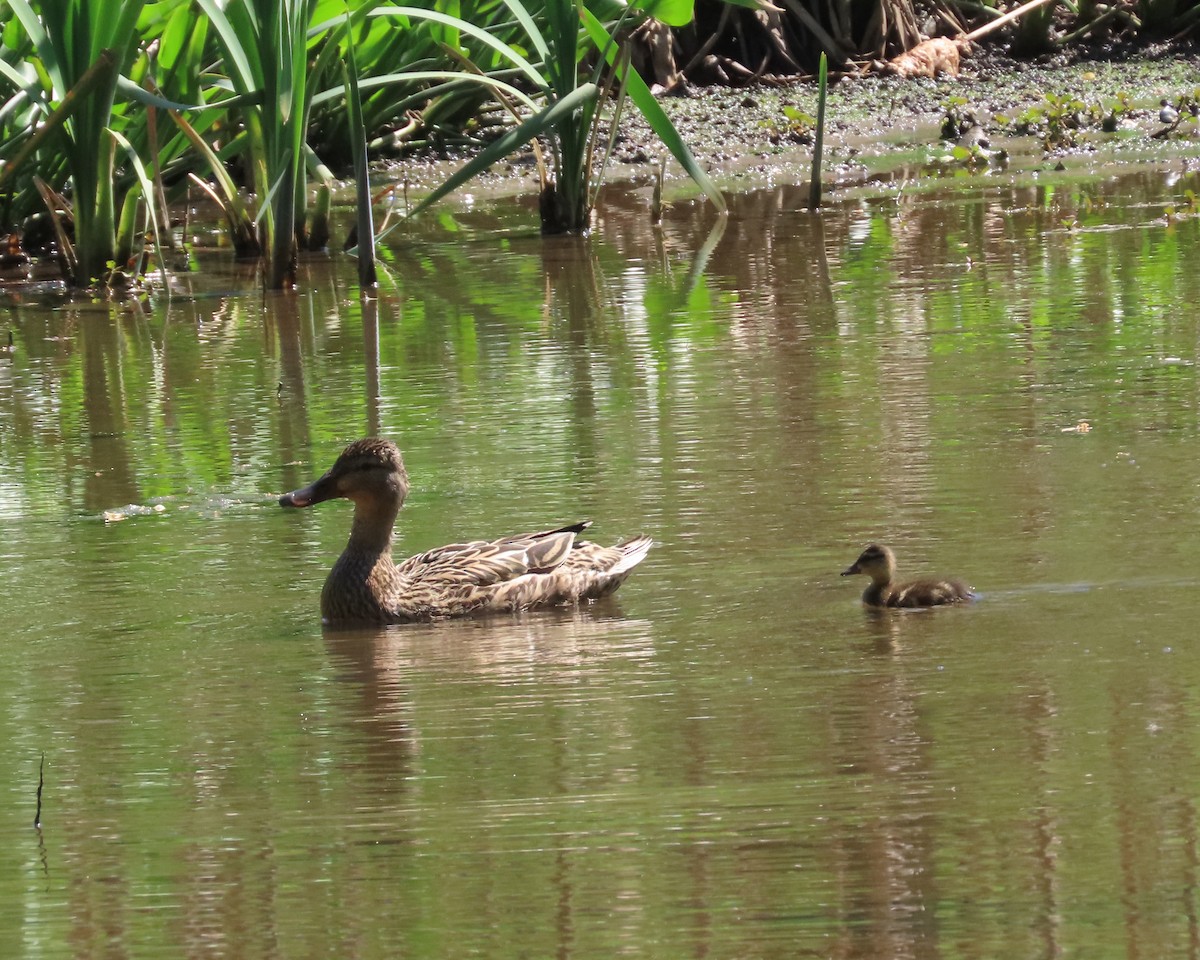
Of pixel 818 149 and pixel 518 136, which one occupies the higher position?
pixel 518 136

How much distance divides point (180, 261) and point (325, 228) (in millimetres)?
933

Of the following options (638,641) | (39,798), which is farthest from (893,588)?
(39,798)

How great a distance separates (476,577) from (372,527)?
0.41 m

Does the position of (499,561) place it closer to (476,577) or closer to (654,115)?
(476,577)

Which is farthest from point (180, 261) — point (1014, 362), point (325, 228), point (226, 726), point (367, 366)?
point (226, 726)

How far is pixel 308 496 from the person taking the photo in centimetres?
672

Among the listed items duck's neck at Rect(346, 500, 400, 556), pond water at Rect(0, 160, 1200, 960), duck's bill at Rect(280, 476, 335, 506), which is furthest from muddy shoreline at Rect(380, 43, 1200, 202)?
duck's neck at Rect(346, 500, 400, 556)

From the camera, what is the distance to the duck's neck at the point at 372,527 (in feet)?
21.2

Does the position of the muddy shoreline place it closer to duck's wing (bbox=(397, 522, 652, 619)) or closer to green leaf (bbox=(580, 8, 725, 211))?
green leaf (bbox=(580, 8, 725, 211))

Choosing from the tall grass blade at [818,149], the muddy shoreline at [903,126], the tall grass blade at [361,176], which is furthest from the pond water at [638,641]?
the muddy shoreline at [903,126]

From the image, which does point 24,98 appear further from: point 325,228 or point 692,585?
point 692,585

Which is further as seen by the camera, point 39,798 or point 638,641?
point 638,641

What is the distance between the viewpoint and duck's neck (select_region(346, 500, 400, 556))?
6.45 m

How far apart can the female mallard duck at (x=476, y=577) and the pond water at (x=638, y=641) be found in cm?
10
